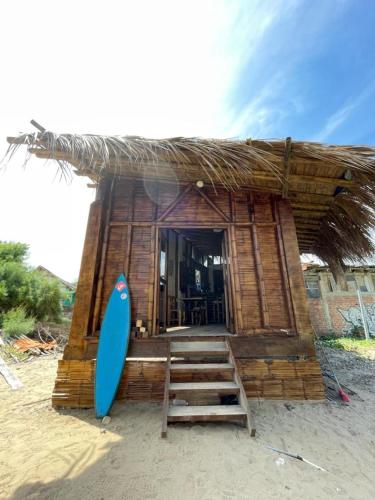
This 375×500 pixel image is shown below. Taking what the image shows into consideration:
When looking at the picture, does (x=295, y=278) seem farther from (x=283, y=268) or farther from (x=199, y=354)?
(x=199, y=354)

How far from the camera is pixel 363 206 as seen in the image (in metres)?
4.53

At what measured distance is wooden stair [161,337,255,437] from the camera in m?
2.48

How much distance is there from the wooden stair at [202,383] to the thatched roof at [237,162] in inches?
113

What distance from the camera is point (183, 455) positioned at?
2105 mm

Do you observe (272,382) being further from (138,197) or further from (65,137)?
(65,137)

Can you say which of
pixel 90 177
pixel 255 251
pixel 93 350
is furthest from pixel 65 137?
pixel 255 251

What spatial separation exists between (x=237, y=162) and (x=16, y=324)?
34.8ft

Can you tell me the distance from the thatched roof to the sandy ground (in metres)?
3.61

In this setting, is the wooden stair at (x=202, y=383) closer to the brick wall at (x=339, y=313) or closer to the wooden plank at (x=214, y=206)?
the wooden plank at (x=214, y=206)

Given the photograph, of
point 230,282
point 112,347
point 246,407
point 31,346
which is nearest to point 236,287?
point 230,282

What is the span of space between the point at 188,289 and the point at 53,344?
5919 millimetres

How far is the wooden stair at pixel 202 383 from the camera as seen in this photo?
248 centimetres

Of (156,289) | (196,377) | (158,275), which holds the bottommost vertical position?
(196,377)

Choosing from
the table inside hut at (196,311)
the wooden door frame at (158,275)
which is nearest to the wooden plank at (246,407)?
the wooden door frame at (158,275)
